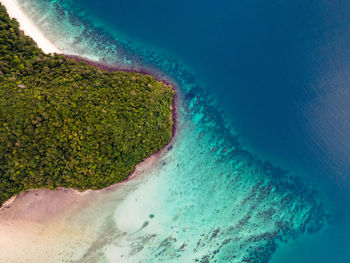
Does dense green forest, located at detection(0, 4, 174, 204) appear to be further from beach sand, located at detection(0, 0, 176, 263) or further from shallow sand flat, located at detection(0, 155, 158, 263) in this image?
Result: shallow sand flat, located at detection(0, 155, 158, 263)

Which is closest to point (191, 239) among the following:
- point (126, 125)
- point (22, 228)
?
point (126, 125)

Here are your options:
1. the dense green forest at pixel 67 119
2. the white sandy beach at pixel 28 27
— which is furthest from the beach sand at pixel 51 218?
the dense green forest at pixel 67 119

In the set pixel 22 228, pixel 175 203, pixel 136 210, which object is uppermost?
pixel 175 203

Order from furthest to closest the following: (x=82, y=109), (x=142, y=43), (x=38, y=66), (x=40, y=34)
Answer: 1. (x=142, y=43)
2. (x=40, y=34)
3. (x=38, y=66)
4. (x=82, y=109)

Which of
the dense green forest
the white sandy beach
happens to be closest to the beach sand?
the white sandy beach

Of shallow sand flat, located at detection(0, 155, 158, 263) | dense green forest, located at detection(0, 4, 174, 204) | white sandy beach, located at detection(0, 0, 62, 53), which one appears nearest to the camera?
dense green forest, located at detection(0, 4, 174, 204)

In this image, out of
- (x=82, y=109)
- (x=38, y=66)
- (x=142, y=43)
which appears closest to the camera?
(x=82, y=109)

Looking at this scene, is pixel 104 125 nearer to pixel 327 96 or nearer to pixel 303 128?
pixel 303 128
